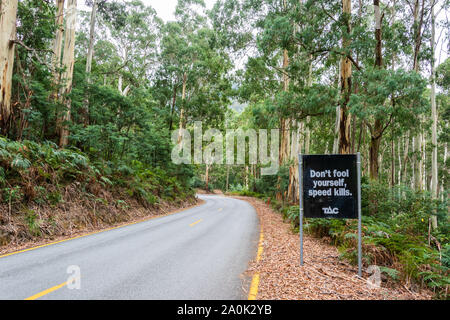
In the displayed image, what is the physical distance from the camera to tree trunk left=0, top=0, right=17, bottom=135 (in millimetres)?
10117

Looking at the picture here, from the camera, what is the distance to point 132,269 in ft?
17.1

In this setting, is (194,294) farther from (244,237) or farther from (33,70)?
(33,70)

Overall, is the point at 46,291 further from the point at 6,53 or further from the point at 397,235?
the point at 6,53

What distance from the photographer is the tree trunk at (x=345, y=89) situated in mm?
11133

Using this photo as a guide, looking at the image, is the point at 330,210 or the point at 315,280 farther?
the point at 330,210

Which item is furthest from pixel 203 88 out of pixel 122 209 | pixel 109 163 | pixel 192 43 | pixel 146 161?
pixel 122 209

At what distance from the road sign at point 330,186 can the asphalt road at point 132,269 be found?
188cm

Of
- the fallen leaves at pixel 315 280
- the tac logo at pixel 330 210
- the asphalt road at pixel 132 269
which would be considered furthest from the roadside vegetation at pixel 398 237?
the asphalt road at pixel 132 269

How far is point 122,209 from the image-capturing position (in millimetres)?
12281

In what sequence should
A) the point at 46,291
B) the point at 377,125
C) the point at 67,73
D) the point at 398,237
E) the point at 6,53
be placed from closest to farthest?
the point at 46,291 < the point at 398,237 < the point at 6,53 < the point at 377,125 < the point at 67,73

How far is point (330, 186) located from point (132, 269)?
13.6 feet

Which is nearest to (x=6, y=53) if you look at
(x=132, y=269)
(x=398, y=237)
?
Answer: (x=132, y=269)

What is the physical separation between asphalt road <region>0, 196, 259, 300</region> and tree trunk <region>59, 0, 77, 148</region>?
7304 mm


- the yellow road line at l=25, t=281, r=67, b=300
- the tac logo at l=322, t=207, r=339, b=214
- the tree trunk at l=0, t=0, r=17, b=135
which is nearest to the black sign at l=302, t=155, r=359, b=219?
the tac logo at l=322, t=207, r=339, b=214
